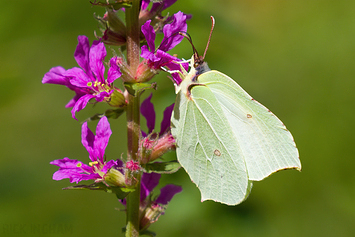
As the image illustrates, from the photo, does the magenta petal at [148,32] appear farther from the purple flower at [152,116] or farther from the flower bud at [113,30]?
the purple flower at [152,116]

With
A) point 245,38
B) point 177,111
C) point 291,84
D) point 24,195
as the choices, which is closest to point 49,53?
point 24,195

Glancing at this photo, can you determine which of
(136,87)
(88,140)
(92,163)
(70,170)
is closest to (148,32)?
(136,87)

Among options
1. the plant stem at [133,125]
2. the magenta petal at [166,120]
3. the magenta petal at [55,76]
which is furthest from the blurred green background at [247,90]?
the magenta petal at [55,76]

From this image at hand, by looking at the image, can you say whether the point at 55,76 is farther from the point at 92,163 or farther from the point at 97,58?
the point at 92,163

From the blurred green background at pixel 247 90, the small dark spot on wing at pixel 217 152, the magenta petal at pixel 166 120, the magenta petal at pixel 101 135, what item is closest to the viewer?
the magenta petal at pixel 101 135

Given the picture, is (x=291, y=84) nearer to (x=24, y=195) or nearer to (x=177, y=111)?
(x=177, y=111)

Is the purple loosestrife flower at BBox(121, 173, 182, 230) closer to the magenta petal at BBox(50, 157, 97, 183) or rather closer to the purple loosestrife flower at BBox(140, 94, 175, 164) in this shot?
the purple loosestrife flower at BBox(140, 94, 175, 164)

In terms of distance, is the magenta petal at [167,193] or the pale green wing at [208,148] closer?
the pale green wing at [208,148]
